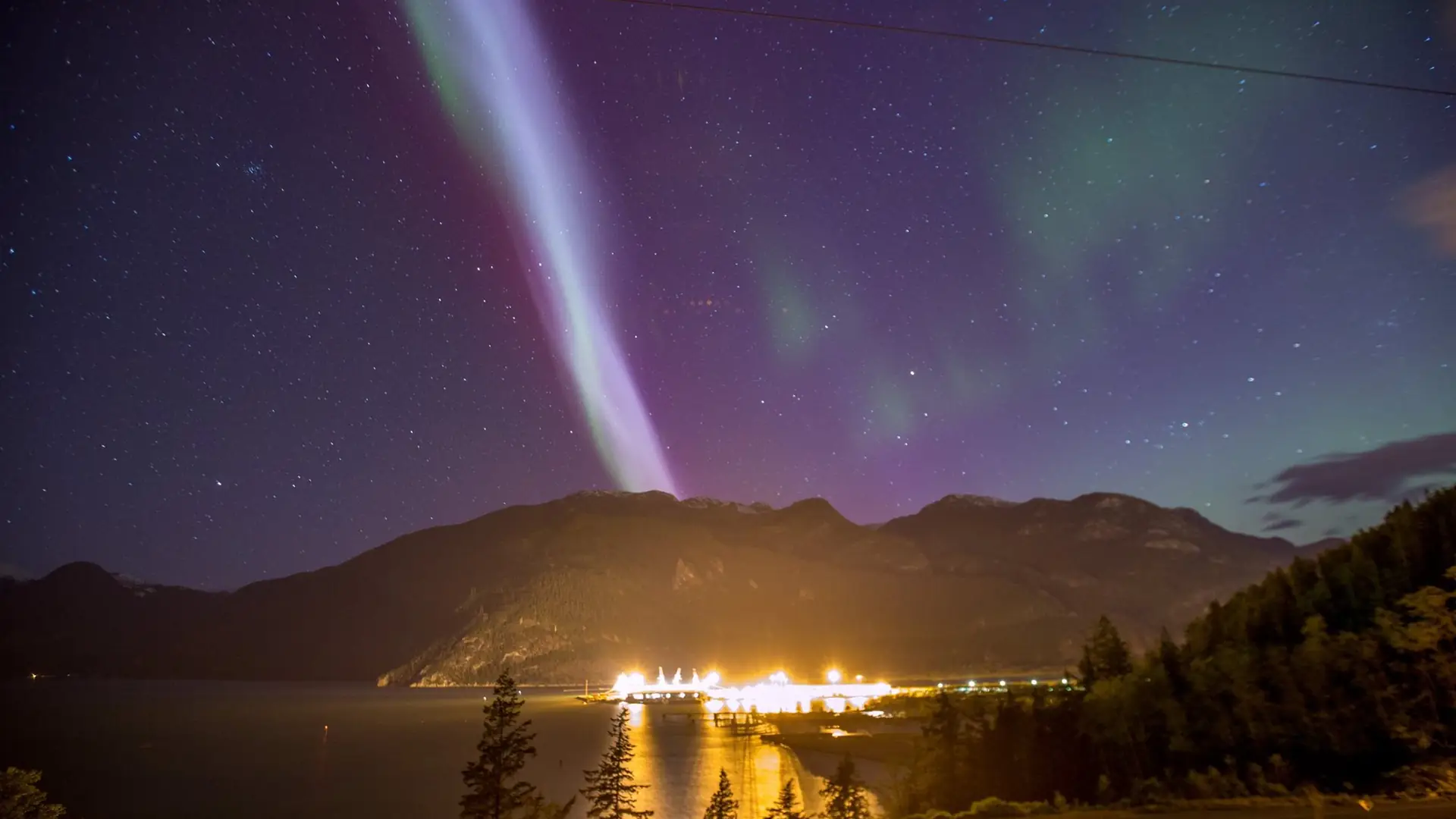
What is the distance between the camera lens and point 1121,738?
35375 millimetres

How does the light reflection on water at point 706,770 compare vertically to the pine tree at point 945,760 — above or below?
below

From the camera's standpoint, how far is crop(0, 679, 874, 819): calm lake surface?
7562cm

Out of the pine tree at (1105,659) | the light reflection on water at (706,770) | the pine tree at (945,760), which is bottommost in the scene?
the light reflection on water at (706,770)

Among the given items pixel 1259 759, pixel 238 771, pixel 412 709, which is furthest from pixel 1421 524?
pixel 412 709

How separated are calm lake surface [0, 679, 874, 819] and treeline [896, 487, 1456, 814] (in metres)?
23.7

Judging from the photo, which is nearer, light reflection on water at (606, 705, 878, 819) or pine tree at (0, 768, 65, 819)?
pine tree at (0, 768, 65, 819)

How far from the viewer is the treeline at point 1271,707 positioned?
2389 centimetres

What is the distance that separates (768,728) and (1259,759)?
339ft

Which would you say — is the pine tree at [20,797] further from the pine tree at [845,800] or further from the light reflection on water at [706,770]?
the light reflection on water at [706,770]

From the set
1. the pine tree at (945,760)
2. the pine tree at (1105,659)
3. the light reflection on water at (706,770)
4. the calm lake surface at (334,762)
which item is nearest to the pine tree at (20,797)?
the pine tree at (945,760)

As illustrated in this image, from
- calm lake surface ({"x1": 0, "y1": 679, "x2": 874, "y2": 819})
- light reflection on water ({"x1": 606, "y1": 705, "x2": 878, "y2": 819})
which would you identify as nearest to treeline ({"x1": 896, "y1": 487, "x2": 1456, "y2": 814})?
light reflection on water ({"x1": 606, "y1": 705, "x2": 878, "y2": 819})

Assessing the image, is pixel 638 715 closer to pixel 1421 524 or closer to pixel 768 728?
pixel 768 728

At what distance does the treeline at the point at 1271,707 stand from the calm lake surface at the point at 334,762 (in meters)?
23.7

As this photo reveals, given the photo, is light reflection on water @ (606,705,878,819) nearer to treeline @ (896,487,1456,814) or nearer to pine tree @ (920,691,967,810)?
A: pine tree @ (920,691,967,810)
